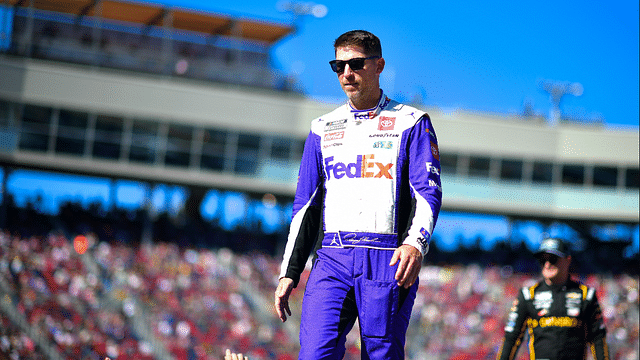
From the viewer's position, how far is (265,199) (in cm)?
3162

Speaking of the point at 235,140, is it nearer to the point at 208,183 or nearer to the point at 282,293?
the point at 208,183

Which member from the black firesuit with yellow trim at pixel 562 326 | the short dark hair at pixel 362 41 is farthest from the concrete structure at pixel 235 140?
the short dark hair at pixel 362 41

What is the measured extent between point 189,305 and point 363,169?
18.0 m

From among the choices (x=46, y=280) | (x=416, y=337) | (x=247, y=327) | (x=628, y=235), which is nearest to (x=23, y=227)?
(x=46, y=280)

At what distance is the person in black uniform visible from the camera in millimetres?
6051

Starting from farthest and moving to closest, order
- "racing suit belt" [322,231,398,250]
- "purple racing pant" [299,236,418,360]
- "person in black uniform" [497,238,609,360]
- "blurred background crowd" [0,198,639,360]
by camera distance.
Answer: "blurred background crowd" [0,198,639,360]
"person in black uniform" [497,238,609,360]
"racing suit belt" [322,231,398,250]
"purple racing pant" [299,236,418,360]

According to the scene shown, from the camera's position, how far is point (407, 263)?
3.43 m

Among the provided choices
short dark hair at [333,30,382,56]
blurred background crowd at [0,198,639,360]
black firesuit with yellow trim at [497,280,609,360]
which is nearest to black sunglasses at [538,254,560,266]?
black firesuit with yellow trim at [497,280,609,360]

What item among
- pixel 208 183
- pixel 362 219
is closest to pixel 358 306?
pixel 362 219

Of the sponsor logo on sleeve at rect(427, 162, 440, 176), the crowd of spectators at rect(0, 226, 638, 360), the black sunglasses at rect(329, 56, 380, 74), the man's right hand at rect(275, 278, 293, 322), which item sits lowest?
the crowd of spectators at rect(0, 226, 638, 360)

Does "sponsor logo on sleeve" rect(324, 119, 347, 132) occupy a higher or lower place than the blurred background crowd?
higher

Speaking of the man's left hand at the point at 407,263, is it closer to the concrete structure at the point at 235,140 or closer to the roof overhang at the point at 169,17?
the concrete structure at the point at 235,140

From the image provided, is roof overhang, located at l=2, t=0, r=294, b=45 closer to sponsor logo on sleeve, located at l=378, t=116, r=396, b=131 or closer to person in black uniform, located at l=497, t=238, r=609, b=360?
person in black uniform, located at l=497, t=238, r=609, b=360

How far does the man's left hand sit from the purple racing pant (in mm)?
140
